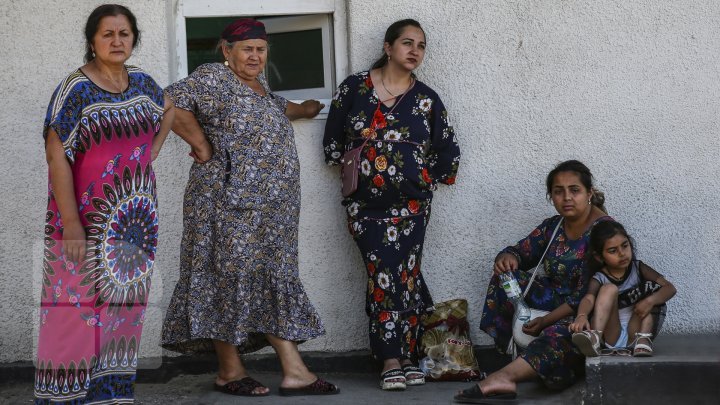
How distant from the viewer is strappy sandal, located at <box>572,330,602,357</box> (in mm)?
5094

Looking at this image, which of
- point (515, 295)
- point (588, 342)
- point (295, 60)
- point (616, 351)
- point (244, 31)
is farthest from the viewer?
point (295, 60)

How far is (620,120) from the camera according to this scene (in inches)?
239

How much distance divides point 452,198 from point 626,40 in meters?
1.32

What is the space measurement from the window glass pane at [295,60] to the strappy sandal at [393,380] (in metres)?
1.75

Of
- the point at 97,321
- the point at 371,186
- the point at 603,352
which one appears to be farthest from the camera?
the point at 371,186

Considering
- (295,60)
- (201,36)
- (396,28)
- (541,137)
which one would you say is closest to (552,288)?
(541,137)

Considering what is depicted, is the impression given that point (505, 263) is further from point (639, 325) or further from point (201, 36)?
point (201, 36)

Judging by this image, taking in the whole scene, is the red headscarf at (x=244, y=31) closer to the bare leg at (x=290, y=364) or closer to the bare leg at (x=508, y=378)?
the bare leg at (x=290, y=364)

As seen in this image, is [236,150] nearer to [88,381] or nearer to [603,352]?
[88,381]

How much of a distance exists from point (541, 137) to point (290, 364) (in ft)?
6.30

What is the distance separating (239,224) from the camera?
535 centimetres

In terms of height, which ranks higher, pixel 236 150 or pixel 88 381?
pixel 236 150

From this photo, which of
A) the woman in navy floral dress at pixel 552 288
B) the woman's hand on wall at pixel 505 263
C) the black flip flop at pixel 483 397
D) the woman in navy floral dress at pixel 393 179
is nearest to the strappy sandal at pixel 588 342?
the woman in navy floral dress at pixel 552 288

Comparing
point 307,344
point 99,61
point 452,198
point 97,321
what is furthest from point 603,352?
point 99,61
